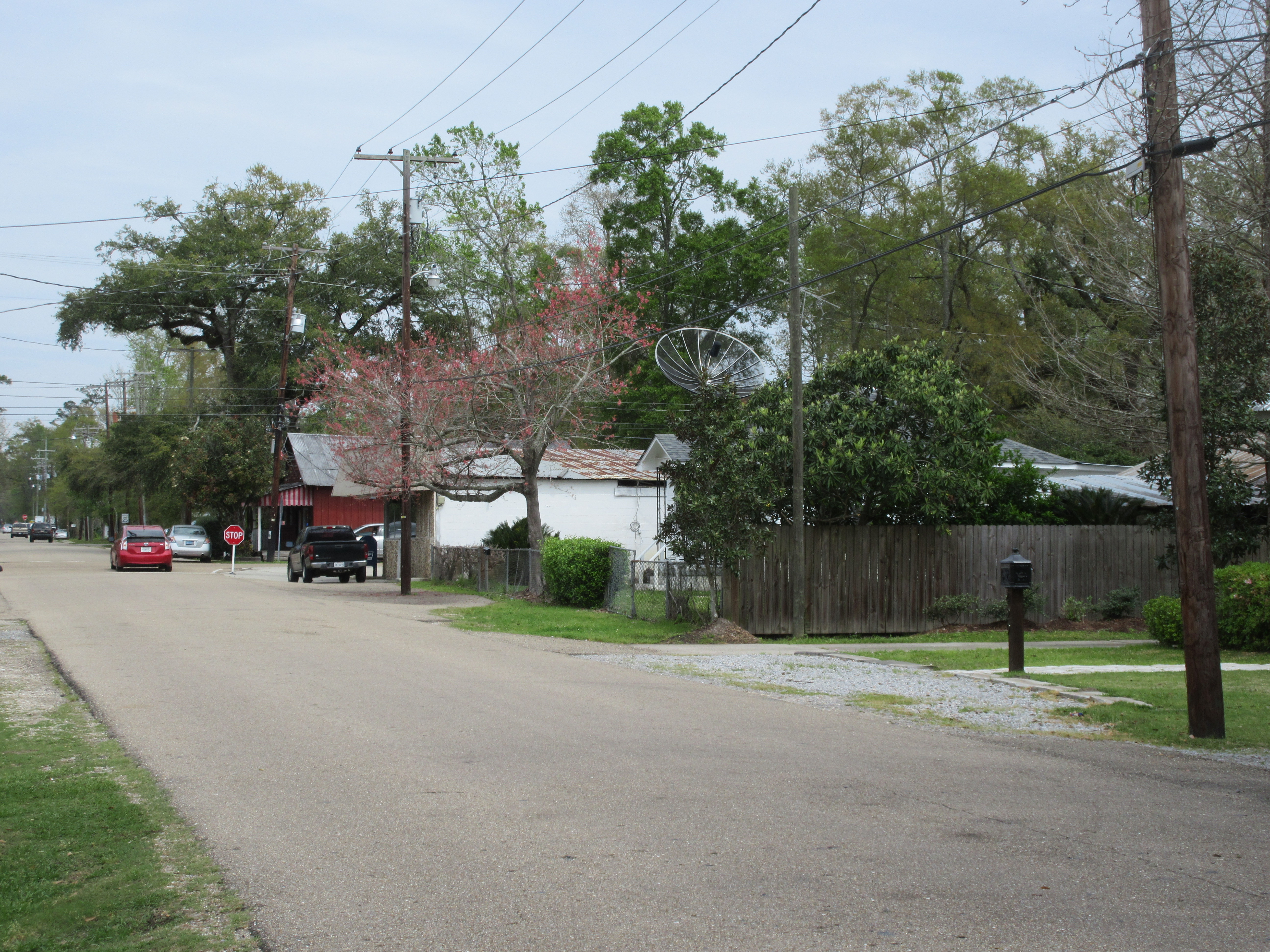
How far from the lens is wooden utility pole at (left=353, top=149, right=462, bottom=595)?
27984 millimetres

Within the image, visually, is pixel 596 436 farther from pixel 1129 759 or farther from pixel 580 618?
pixel 1129 759

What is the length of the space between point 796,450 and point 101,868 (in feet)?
51.4

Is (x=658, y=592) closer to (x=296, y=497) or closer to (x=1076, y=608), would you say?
(x=1076, y=608)

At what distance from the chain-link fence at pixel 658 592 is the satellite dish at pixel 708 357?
3.89 m

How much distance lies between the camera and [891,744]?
30.6ft

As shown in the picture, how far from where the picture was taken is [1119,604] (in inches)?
869

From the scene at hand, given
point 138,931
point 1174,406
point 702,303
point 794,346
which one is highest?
point 702,303

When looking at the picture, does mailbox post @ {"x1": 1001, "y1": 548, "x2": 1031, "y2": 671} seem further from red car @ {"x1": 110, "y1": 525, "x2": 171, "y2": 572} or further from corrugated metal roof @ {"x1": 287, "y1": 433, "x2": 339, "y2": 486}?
corrugated metal roof @ {"x1": 287, "y1": 433, "x2": 339, "y2": 486}

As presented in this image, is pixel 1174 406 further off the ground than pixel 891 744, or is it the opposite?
pixel 1174 406

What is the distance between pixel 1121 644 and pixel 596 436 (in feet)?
48.1

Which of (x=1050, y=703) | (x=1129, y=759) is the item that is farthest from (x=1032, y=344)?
(x=1129, y=759)

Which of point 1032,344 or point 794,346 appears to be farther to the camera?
point 1032,344

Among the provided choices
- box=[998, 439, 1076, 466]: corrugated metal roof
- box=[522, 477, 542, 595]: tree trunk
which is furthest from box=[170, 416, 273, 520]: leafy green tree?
box=[998, 439, 1076, 466]: corrugated metal roof

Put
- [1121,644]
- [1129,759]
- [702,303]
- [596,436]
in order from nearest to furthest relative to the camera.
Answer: [1129,759]
[1121,644]
[596,436]
[702,303]
